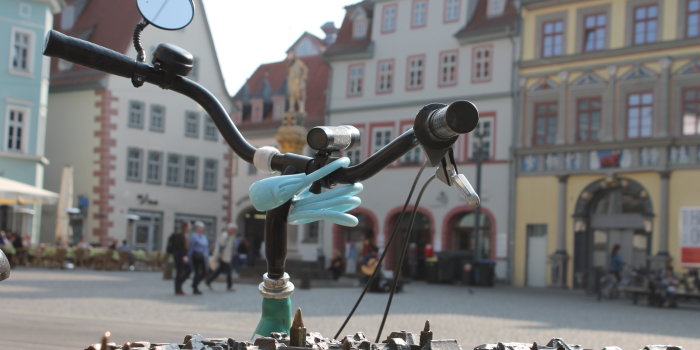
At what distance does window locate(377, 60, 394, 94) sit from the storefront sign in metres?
13.9

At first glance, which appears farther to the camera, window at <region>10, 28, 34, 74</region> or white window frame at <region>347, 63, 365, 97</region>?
white window frame at <region>347, 63, 365, 97</region>

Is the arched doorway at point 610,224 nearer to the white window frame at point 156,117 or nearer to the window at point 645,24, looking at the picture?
the window at point 645,24

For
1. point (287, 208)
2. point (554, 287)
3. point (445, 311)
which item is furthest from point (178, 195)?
point (287, 208)

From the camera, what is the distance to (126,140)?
4516 cm

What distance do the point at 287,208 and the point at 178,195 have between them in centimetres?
4585

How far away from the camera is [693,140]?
3231 cm

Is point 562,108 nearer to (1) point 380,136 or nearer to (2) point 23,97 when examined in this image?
(1) point 380,136

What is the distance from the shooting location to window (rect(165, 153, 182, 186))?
156ft

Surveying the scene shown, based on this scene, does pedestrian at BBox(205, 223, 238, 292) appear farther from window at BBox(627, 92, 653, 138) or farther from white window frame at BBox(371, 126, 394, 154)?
white window frame at BBox(371, 126, 394, 154)

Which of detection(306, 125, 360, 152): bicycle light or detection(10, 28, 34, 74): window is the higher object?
detection(10, 28, 34, 74): window

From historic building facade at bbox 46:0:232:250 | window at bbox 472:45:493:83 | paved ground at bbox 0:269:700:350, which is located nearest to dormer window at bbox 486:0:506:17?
window at bbox 472:45:493:83

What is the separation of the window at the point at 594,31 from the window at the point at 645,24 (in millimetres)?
1173

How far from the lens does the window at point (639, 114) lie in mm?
33528

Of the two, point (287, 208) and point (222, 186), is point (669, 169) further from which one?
point (287, 208)
